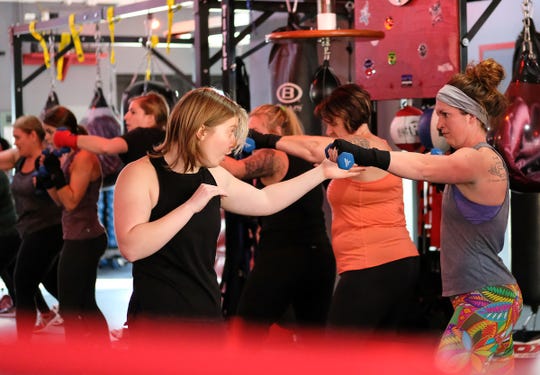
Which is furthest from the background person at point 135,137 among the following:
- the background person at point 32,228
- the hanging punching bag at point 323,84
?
the hanging punching bag at point 323,84

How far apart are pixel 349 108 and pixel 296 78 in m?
1.87

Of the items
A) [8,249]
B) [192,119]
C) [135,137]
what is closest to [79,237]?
[135,137]

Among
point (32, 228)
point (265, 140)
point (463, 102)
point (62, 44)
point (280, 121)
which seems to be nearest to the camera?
point (463, 102)

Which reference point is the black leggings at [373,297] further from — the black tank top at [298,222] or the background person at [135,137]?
the background person at [135,137]

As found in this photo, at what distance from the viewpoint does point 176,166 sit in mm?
2963

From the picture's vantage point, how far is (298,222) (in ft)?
14.8

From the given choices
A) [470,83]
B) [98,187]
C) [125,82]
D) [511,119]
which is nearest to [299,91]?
[98,187]

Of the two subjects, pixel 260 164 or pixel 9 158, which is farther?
pixel 9 158

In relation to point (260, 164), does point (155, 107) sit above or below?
above

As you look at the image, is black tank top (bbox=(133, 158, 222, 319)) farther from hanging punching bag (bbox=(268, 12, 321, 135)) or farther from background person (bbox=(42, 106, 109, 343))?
hanging punching bag (bbox=(268, 12, 321, 135))

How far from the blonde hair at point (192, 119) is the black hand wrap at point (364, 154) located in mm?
364

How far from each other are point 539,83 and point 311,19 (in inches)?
88.5

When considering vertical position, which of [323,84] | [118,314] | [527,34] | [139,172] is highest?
[527,34]

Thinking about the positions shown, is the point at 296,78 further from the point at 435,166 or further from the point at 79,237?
the point at 435,166
